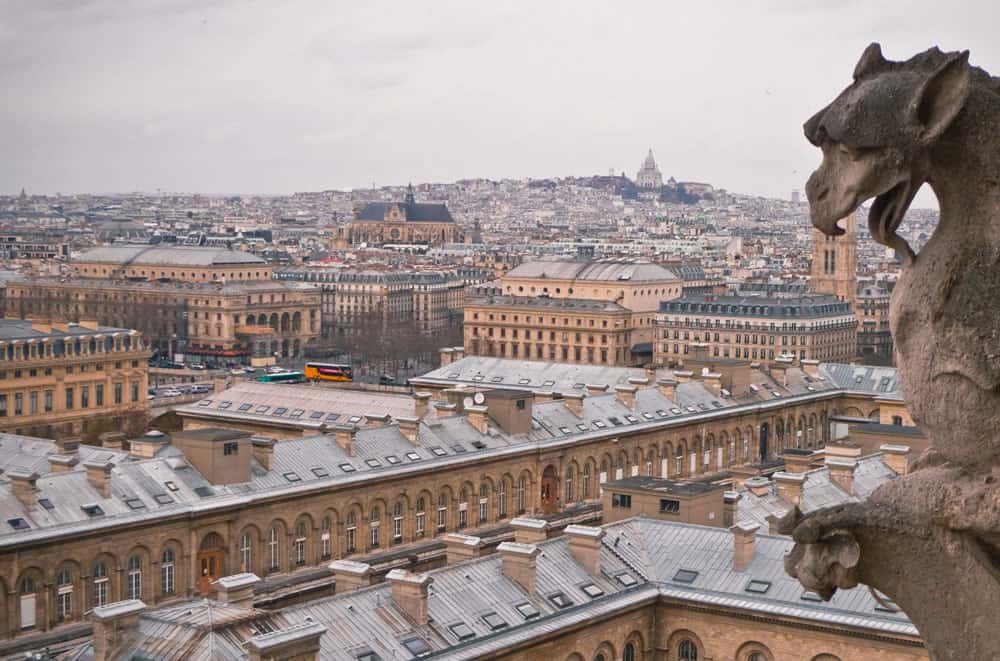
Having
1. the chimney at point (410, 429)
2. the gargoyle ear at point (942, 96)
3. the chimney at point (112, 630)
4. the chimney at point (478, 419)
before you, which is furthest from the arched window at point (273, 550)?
the gargoyle ear at point (942, 96)

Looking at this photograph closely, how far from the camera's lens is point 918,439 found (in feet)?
206

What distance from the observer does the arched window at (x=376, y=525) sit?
2235 inches

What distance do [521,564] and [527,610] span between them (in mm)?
1288

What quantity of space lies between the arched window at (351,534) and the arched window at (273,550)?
331cm

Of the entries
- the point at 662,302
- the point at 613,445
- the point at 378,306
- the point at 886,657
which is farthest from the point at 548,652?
the point at 378,306

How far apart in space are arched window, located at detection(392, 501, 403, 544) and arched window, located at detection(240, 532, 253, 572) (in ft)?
24.0

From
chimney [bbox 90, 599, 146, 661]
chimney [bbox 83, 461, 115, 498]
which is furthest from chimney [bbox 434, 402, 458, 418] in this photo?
chimney [bbox 90, 599, 146, 661]

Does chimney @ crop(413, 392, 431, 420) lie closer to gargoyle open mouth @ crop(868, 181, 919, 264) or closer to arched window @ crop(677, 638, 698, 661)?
arched window @ crop(677, 638, 698, 661)

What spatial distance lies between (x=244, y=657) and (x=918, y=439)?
4028cm

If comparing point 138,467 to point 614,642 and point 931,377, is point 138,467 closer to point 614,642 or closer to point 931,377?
point 614,642

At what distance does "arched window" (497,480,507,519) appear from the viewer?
6338 cm

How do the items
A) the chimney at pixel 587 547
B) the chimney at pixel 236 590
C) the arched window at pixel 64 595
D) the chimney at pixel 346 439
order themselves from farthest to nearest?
the chimney at pixel 346 439
the arched window at pixel 64 595
the chimney at pixel 587 547
the chimney at pixel 236 590

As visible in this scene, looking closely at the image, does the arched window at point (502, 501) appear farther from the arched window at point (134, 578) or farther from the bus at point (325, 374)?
the bus at point (325, 374)

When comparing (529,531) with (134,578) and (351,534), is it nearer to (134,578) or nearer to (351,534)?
(134,578)
